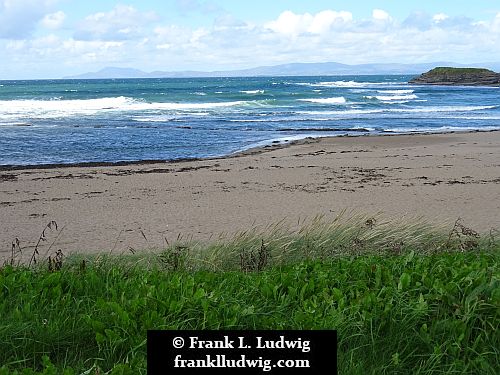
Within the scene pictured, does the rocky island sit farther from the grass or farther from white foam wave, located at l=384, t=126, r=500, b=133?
the grass

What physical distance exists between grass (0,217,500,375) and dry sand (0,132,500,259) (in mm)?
4054

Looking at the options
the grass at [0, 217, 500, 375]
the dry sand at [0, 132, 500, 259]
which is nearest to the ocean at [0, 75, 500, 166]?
the dry sand at [0, 132, 500, 259]

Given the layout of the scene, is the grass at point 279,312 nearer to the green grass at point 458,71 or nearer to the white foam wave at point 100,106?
the white foam wave at point 100,106

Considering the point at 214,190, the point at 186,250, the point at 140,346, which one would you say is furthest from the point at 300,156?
the point at 140,346

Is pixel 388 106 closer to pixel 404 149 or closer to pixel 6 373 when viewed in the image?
pixel 404 149

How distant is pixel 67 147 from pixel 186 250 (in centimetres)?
1569

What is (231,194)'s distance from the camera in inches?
469

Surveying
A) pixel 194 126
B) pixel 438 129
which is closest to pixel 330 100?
pixel 438 129

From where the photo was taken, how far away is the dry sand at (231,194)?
926 cm

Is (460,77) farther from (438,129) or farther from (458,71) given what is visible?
(438,129)

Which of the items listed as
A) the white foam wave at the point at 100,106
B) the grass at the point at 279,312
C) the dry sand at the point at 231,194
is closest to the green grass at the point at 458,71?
the white foam wave at the point at 100,106

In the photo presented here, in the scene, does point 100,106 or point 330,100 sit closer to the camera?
point 100,106

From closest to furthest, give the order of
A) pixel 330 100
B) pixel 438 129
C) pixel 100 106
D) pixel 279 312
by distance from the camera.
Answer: pixel 279 312
pixel 438 129
pixel 100 106
pixel 330 100

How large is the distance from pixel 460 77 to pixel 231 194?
87.8 meters
